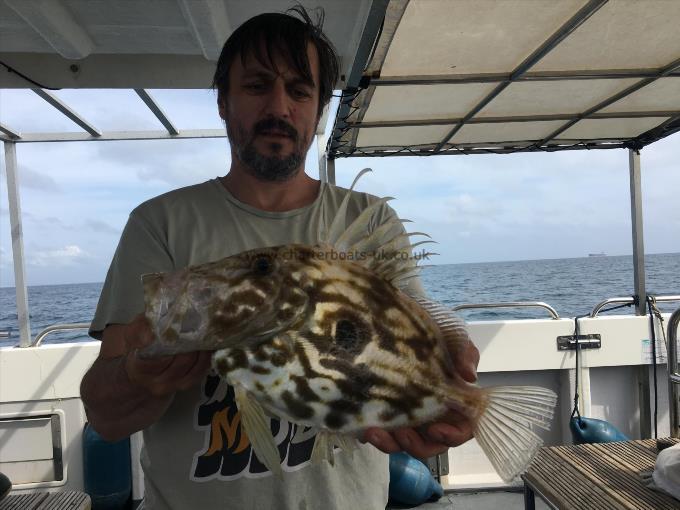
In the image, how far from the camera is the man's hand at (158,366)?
54.8 inches

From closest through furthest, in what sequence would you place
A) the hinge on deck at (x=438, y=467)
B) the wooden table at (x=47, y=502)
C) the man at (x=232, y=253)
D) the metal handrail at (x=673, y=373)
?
the man at (x=232, y=253)
the wooden table at (x=47, y=502)
the metal handrail at (x=673, y=373)
the hinge on deck at (x=438, y=467)

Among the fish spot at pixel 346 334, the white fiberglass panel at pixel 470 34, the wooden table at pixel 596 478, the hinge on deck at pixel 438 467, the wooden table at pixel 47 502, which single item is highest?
the white fiberglass panel at pixel 470 34

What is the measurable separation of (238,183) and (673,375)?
414 centimetres

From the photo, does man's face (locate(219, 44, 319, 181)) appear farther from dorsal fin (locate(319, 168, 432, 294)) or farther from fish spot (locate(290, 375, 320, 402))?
fish spot (locate(290, 375, 320, 402))

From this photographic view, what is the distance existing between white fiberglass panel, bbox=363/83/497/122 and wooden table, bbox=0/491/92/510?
4.26 meters

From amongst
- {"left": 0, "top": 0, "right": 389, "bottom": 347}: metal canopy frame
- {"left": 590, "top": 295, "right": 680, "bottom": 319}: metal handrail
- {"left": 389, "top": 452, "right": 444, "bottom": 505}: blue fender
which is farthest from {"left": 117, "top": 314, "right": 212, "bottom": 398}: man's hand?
{"left": 590, "top": 295, "right": 680, "bottom": 319}: metal handrail

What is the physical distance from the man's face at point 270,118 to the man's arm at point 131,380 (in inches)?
33.8

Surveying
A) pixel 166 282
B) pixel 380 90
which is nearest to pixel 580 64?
pixel 380 90

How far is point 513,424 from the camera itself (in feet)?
5.15

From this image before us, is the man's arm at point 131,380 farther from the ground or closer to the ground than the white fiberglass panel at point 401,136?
closer to the ground

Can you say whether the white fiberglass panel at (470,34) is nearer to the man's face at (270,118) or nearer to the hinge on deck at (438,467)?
the man's face at (270,118)

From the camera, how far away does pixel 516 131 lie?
20.6ft

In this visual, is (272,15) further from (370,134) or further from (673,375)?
(673,375)

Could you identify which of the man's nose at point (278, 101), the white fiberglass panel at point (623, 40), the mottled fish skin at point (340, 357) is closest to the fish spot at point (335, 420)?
the mottled fish skin at point (340, 357)
